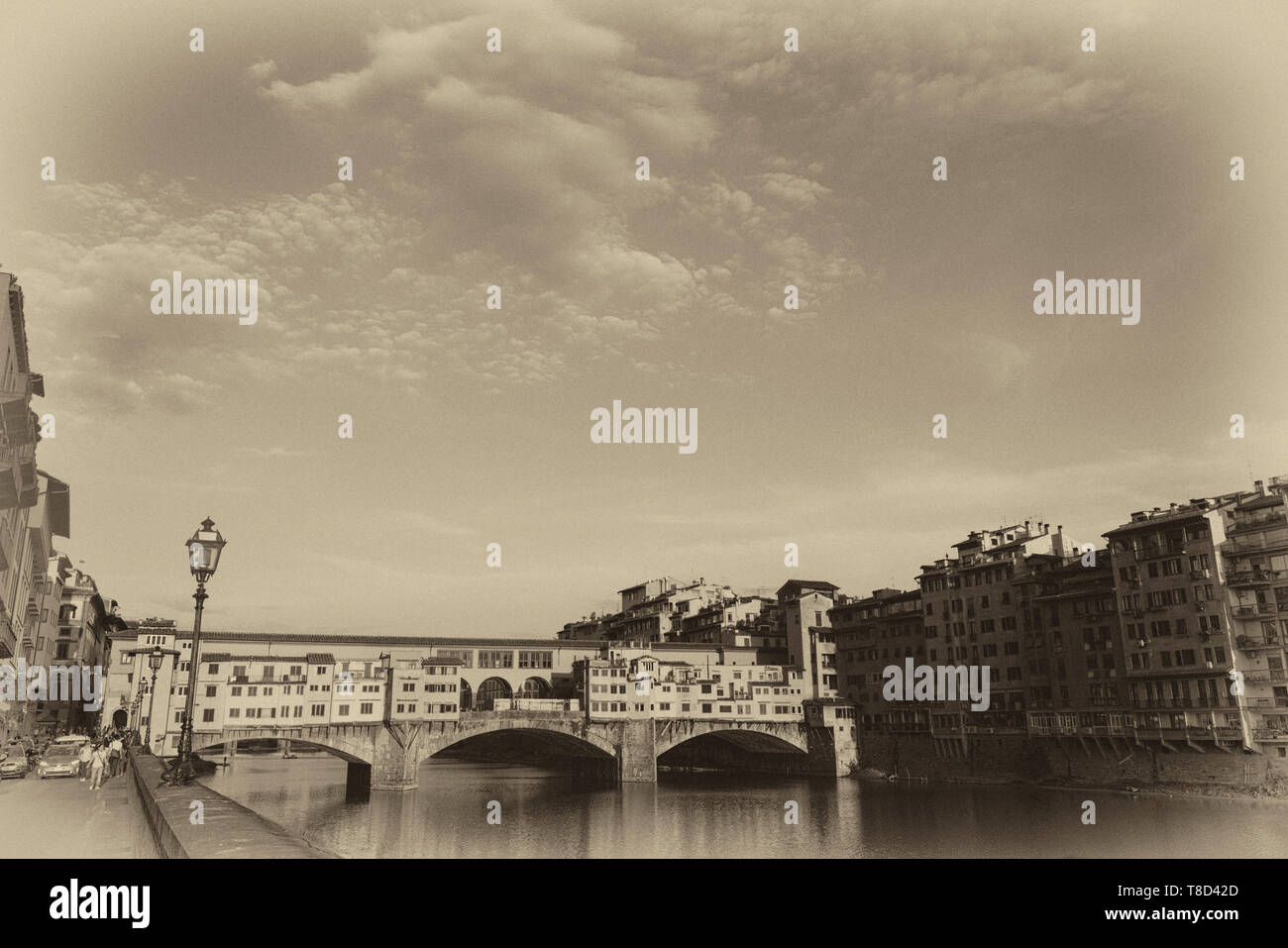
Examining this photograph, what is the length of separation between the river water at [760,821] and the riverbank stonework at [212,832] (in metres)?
32.5

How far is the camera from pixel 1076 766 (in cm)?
7244

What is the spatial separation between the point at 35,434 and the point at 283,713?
134 feet

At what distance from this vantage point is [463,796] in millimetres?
75188

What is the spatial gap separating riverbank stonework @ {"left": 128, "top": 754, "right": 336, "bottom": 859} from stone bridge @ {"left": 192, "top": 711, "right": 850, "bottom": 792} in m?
59.9

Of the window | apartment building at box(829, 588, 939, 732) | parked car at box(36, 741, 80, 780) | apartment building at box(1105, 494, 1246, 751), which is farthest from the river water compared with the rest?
the window

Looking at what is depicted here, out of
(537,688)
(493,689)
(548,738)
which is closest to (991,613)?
(548,738)

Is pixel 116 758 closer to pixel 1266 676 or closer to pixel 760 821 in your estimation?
pixel 760 821

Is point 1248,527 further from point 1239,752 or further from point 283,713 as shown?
point 283,713

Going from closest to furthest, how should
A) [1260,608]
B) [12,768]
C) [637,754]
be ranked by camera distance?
[12,768] < [1260,608] < [637,754]

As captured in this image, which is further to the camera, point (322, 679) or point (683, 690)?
point (683, 690)

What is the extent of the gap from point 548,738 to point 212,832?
82.0 meters

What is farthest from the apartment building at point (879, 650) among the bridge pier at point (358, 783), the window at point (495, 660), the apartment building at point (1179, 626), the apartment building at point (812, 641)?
the bridge pier at point (358, 783)

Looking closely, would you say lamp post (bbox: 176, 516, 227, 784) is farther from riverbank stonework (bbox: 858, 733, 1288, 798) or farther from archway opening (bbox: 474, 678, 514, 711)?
archway opening (bbox: 474, 678, 514, 711)
